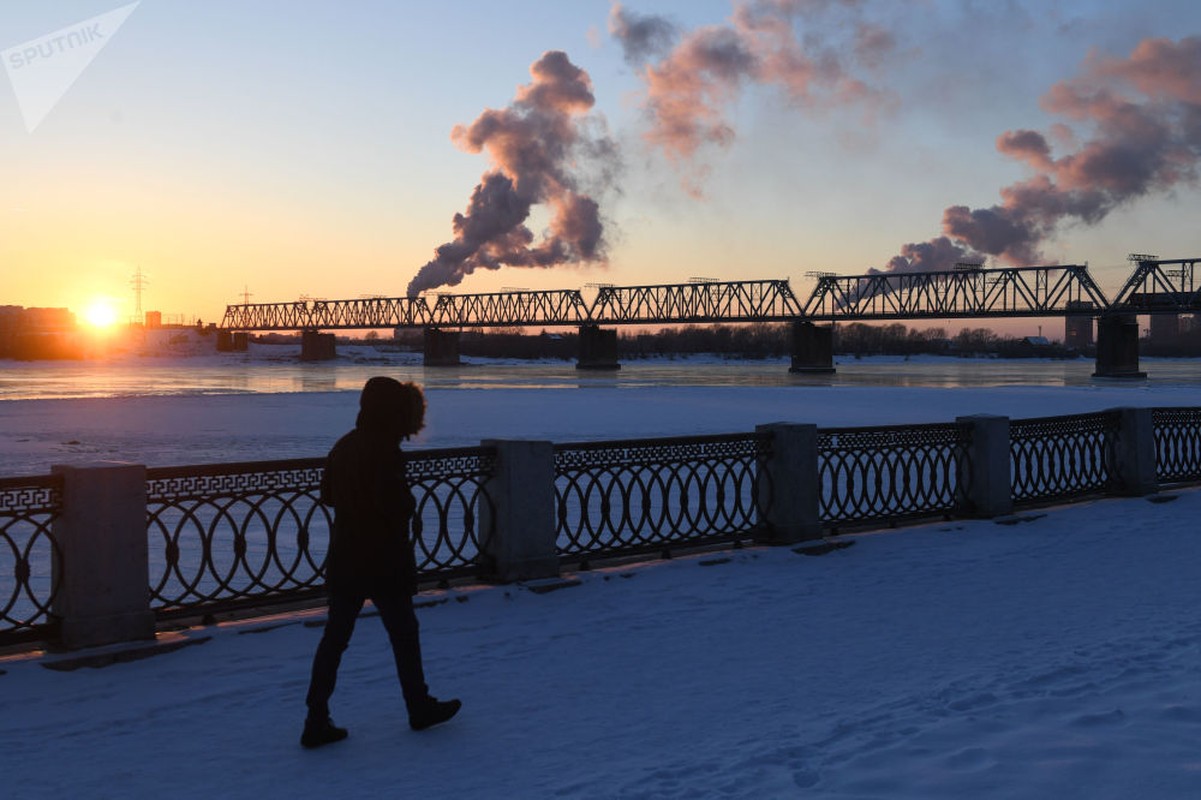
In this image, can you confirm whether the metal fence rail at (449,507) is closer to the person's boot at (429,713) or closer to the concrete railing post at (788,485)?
the concrete railing post at (788,485)

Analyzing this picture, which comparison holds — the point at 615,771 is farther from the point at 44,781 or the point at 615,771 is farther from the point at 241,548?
the point at 241,548

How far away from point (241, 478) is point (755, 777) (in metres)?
4.81

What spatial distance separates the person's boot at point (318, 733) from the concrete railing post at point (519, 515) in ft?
12.1

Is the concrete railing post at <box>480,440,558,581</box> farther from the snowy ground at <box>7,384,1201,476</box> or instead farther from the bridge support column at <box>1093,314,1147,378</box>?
the bridge support column at <box>1093,314,1147,378</box>

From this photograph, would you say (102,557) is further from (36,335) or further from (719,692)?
(36,335)

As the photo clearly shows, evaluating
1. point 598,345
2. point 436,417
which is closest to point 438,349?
point 598,345

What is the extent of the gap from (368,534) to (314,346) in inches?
6728

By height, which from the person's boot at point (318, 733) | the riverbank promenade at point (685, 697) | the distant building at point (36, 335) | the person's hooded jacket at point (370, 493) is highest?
the distant building at point (36, 335)

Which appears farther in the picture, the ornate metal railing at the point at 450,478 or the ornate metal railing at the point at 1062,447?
the ornate metal railing at the point at 1062,447

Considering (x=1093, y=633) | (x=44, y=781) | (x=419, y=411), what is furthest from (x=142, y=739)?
(x=1093, y=633)

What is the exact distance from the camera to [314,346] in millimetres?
170250

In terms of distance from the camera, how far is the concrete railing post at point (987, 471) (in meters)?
13.1

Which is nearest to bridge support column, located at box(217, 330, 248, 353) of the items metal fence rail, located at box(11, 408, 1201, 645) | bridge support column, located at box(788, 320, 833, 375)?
bridge support column, located at box(788, 320, 833, 375)

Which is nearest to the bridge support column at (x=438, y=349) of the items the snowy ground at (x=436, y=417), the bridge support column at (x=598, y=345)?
the bridge support column at (x=598, y=345)
